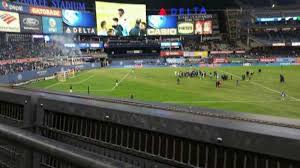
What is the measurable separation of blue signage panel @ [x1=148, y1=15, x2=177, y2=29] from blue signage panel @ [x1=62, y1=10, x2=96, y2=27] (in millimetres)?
20449

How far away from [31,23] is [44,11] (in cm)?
795

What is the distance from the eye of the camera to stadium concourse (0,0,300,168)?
3.32 m

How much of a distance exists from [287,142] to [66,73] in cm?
7229

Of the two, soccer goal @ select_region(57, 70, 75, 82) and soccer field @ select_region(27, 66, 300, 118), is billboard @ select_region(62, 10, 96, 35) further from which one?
soccer field @ select_region(27, 66, 300, 118)

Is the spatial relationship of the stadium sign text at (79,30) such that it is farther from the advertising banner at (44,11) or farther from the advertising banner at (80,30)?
the advertising banner at (44,11)

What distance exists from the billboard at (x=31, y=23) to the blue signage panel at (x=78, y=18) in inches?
643

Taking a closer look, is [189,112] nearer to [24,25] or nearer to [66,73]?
[66,73]

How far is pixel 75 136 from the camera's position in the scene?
502cm

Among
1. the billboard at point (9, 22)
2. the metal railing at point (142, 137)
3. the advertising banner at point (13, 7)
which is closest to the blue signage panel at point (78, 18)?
the advertising banner at point (13, 7)

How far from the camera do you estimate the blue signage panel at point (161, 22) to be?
134500mm

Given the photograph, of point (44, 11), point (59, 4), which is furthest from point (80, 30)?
point (44, 11)

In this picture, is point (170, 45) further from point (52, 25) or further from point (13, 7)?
point (13, 7)

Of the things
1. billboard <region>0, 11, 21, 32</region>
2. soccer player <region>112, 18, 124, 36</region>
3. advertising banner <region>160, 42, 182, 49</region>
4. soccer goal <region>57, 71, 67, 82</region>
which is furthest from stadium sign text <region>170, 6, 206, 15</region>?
soccer goal <region>57, 71, 67, 82</region>

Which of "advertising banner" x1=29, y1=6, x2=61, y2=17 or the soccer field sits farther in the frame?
"advertising banner" x1=29, y1=6, x2=61, y2=17
